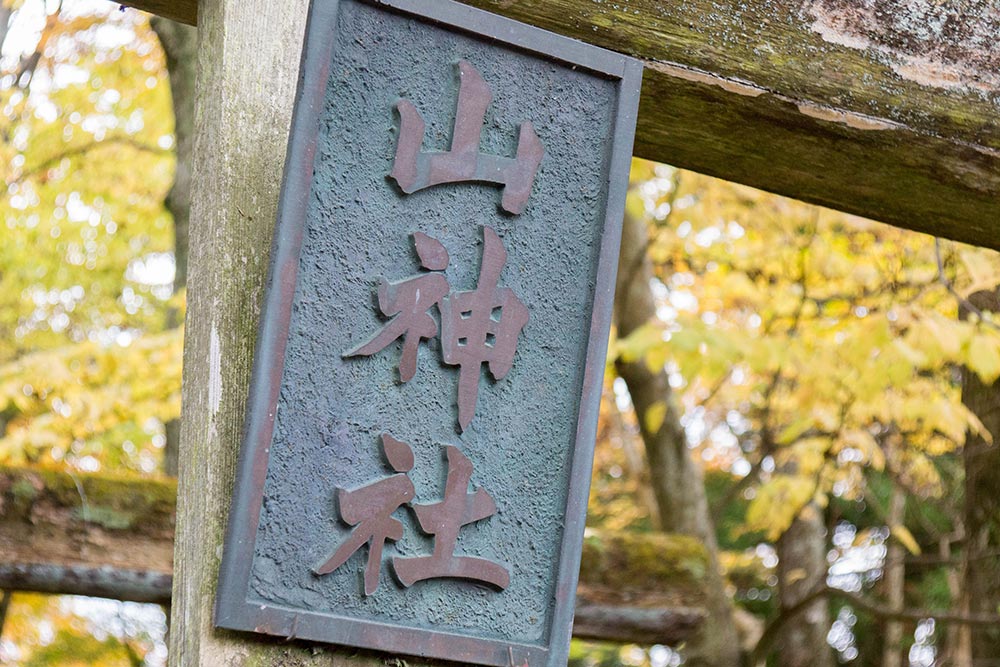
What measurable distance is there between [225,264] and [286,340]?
201 millimetres

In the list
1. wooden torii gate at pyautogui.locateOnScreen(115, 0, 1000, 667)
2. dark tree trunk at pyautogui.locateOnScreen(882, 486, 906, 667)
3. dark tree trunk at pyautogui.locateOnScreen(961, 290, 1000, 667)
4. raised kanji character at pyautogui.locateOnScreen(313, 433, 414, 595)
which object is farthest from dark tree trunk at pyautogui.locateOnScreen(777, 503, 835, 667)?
raised kanji character at pyautogui.locateOnScreen(313, 433, 414, 595)

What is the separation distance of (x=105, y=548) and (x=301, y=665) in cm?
222

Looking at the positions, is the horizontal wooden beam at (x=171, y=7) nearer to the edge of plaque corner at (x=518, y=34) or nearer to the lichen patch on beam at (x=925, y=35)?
the edge of plaque corner at (x=518, y=34)

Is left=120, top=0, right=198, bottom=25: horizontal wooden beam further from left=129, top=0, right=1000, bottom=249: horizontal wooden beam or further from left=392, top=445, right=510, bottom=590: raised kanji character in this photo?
left=392, top=445, right=510, bottom=590: raised kanji character

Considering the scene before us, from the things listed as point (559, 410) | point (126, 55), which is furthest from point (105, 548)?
point (126, 55)

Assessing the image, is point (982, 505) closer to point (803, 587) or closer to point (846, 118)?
point (803, 587)

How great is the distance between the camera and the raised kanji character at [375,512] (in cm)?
137

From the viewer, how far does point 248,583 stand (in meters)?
1.30

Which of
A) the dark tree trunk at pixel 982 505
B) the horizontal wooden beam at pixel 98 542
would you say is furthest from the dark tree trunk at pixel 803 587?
the horizontal wooden beam at pixel 98 542

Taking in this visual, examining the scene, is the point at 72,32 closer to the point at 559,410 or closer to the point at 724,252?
the point at 724,252

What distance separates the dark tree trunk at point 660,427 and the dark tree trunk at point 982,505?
1.27 m

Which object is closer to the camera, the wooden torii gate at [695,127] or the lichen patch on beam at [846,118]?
the wooden torii gate at [695,127]

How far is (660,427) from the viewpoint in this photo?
5676 mm

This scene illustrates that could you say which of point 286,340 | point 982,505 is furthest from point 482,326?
point 982,505
